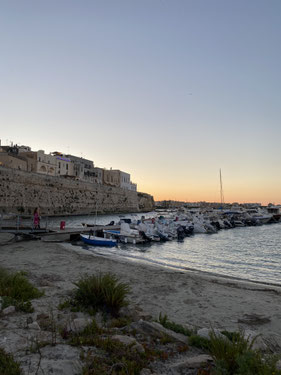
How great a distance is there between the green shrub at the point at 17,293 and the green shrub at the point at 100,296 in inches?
38.7

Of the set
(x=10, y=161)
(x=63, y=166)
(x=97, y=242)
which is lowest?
(x=97, y=242)

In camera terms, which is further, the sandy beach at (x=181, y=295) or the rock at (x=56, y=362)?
the sandy beach at (x=181, y=295)

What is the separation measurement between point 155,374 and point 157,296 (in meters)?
4.53

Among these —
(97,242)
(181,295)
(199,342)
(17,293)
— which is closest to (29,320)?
(17,293)

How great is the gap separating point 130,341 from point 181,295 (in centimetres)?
432

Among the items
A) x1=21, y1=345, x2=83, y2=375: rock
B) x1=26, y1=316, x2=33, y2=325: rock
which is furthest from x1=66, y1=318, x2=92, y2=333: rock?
x1=26, y1=316, x2=33, y2=325: rock

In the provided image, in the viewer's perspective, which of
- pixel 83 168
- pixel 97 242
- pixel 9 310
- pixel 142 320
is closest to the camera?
pixel 142 320

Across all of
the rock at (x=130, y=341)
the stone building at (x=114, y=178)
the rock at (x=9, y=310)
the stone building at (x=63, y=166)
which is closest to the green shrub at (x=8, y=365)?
the rock at (x=130, y=341)

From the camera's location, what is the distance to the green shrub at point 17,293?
5012mm

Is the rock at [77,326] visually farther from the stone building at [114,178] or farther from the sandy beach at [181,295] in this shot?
the stone building at [114,178]

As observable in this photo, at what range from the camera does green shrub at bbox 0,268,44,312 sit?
5.01 m

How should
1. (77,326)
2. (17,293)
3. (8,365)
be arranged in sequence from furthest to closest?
(17,293)
(77,326)
(8,365)

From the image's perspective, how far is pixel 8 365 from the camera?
2928mm

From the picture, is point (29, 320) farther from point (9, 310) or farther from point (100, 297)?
point (100, 297)
